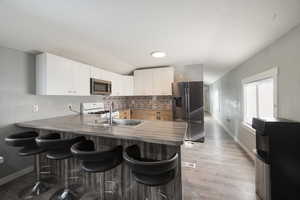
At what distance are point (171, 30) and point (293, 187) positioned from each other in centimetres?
244

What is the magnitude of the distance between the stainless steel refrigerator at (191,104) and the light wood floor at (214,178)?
0.75 meters

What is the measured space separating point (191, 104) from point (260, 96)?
151 centimetres

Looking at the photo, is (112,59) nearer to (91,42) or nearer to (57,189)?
(91,42)

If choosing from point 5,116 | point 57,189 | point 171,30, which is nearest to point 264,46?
point 171,30

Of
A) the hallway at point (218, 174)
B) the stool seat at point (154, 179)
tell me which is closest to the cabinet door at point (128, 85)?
the hallway at point (218, 174)

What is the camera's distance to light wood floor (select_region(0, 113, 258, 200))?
1821 millimetres

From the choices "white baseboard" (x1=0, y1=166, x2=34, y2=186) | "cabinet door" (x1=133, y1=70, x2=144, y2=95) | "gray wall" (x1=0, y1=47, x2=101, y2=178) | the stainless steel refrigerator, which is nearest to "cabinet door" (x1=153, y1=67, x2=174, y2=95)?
the stainless steel refrigerator

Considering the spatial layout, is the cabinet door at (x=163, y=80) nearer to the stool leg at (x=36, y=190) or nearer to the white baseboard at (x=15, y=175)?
the stool leg at (x=36, y=190)

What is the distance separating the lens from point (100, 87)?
335 cm

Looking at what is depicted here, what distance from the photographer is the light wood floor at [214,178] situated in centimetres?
182

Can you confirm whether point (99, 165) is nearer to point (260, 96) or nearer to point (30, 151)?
point (30, 151)

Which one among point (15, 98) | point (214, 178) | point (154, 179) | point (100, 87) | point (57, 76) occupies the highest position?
point (57, 76)

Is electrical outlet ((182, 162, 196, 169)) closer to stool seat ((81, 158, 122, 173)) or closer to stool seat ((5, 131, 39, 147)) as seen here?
stool seat ((81, 158, 122, 173))

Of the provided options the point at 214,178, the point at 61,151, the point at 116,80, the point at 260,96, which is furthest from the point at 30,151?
the point at 260,96
